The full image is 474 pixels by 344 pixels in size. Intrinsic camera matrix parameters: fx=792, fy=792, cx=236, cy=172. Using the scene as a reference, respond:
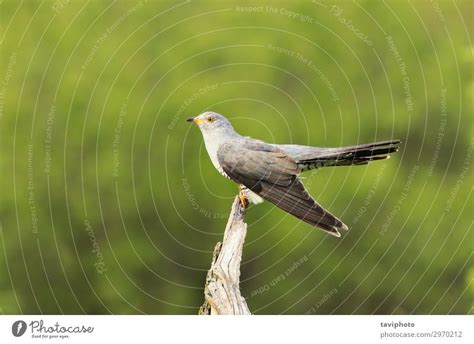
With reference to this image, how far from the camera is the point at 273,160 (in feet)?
26.0

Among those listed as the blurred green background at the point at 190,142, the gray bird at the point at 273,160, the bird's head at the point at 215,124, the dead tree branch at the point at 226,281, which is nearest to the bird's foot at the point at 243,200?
the gray bird at the point at 273,160

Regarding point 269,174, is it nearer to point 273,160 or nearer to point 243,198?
point 273,160

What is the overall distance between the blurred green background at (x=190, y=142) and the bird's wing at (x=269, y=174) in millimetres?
3255

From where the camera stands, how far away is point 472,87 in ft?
40.4

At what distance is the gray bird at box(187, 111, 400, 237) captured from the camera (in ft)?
24.9

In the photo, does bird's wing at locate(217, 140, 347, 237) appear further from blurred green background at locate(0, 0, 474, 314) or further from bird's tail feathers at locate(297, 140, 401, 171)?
blurred green background at locate(0, 0, 474, 314)

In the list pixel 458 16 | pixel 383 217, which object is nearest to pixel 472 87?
pixel 458 16

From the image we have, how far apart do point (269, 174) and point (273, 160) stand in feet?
0.60

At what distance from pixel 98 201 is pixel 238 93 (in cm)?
269

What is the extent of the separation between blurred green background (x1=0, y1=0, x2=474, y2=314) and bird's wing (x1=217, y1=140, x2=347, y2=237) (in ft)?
10.7

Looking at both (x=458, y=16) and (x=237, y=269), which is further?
(x=458, y=16)

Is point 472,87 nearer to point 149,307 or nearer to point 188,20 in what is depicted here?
point 188,20

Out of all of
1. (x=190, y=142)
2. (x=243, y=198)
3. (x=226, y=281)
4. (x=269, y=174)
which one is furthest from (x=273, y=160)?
(x=190, y=142)

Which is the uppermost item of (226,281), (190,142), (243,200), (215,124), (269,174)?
(215,124)
